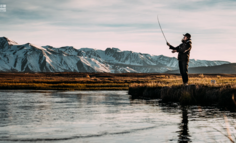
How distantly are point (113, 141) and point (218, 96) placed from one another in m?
15.7

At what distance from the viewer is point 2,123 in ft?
49.9

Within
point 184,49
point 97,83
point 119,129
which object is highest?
point 184,49

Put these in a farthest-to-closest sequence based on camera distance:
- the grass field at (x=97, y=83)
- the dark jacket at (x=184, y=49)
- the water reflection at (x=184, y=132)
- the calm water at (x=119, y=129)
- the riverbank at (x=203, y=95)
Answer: the grass field at (x=97, y=83) → the dark jacket at (x=184, y=49) → the riverbank at (x=203, y=95) → the calm water at (x=119, y=129) → the water reflection at (x=184, y=132)

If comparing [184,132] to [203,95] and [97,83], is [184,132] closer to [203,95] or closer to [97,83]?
[203,95]

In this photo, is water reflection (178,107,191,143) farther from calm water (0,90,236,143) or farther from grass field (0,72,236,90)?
grass field (0,72,236,90)

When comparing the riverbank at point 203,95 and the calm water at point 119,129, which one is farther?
the riverbank at point 203,95

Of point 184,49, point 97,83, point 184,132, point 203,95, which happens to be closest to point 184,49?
point 184,49

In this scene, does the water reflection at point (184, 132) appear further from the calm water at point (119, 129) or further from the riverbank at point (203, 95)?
the riverbank at point (203, 95)

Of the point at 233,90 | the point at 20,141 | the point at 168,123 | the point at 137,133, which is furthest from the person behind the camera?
the point at 233,90

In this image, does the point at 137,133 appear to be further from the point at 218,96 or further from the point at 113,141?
the point at 218,96

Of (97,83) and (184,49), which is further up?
(184,49)

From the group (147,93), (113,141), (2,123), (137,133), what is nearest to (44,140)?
(113,141)

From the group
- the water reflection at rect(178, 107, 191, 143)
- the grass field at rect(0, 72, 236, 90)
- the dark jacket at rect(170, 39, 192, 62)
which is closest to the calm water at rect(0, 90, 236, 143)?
the water reflection at rect(178, 107, 191, 143)

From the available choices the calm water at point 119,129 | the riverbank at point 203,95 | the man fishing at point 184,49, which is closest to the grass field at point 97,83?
the riverbank at point 203,95
